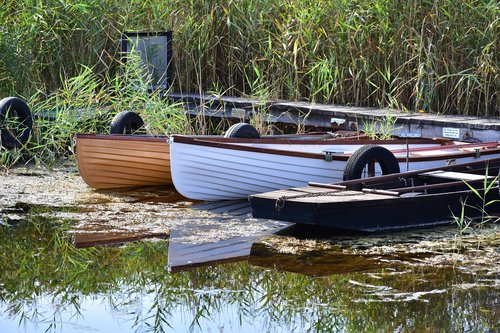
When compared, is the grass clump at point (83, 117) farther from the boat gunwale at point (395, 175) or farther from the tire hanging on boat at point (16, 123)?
the boat gunwale at point (395, 175)

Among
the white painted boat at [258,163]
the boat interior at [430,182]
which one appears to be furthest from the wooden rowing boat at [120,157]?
the boat interior at [430,182]

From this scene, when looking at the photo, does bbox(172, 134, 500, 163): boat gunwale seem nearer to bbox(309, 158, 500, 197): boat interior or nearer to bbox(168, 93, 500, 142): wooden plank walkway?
bbox(309, 158, 500, 197): boat interior

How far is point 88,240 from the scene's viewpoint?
291 inches

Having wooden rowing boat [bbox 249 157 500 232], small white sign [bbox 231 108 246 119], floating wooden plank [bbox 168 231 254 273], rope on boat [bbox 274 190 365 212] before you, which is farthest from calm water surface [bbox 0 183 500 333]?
small white sign [bbox 231 108 246 119]

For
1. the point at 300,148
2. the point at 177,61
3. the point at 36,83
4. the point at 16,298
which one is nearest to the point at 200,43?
the point at 177,61

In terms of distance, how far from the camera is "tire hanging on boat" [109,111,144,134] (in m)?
10.1

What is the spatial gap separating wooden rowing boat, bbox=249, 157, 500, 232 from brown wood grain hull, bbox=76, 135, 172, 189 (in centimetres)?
210

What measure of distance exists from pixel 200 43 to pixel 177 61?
38cm

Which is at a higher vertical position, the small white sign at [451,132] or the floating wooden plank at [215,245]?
the small white sign at [451,132]

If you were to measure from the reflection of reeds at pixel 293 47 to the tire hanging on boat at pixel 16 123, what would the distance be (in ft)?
3.46

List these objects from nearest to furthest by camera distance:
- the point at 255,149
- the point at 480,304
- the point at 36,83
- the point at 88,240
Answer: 1. the point at 480,304
2. the point at 88,240
3. the point at 255,149
4. the point at 36,83

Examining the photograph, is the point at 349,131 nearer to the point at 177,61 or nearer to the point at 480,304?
the point at 177,61

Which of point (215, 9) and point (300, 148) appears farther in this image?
point (215, 9)

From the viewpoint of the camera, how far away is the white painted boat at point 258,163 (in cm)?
876
